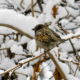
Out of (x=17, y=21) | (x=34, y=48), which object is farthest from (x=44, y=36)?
(x=34, y=48)

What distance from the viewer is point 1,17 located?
0.54 meters

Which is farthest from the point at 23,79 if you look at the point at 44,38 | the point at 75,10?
the point at 75,10

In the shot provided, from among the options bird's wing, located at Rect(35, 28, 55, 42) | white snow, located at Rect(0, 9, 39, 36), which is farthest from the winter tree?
bird's wing, located at Rect(35, 28, 55, 42)

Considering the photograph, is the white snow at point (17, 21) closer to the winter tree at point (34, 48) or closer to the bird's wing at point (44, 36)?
the winter tree at point (34, 48)

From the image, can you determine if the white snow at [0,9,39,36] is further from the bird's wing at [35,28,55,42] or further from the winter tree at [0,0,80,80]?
the bird's wing at [35,28,55,42]

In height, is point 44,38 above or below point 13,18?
below

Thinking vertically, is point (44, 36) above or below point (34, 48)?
above

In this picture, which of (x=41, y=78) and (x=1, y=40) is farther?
(x=1, y=40)

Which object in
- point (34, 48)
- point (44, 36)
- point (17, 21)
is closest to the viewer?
point (44, 36)

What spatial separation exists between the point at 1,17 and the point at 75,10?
1.16 m

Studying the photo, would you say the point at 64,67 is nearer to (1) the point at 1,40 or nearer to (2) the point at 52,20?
(2) the point at 52,20

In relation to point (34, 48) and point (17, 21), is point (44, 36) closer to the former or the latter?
point (17, 21)

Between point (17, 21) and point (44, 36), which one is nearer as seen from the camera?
point (44, 36)

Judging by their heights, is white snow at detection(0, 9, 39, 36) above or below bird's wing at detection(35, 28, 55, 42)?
above
